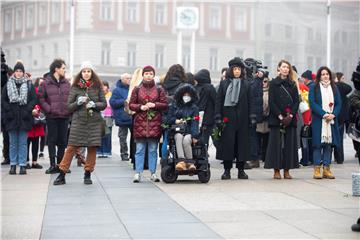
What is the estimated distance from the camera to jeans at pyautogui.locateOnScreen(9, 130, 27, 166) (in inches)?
510

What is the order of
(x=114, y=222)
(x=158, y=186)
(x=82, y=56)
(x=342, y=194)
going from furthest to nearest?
1. (x=82, y=56)
2. (x=158, y=186)
3. (x=342, y=194)
4. (x=114, y=222)

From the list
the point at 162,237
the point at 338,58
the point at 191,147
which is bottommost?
the point at 162,237

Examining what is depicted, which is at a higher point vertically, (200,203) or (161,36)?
(161,36)

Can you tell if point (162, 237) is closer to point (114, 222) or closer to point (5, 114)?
point (114, 222)

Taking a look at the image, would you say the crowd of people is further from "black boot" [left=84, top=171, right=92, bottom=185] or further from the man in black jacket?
the man in black jacket

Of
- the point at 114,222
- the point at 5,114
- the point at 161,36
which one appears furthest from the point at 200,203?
the point at 161,36

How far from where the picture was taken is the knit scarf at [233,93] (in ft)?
39.8

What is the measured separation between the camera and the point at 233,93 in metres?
12.1

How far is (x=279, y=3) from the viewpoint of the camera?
1805 inches

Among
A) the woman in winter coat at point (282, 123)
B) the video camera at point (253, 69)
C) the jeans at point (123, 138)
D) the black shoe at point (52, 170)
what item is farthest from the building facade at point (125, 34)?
the woman in winter coat at point (282, 123)

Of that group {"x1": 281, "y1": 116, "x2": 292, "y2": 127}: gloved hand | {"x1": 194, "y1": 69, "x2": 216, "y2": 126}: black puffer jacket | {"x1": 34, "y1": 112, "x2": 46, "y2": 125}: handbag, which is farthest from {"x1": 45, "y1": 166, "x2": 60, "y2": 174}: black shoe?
{"x1": 281, "y1": 116, "x2": 292, "y2": 127}: gloved hand

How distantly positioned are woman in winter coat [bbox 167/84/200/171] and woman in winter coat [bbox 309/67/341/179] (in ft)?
6.87

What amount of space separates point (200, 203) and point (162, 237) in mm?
2278

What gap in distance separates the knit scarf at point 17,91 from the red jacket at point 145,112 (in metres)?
2.34
